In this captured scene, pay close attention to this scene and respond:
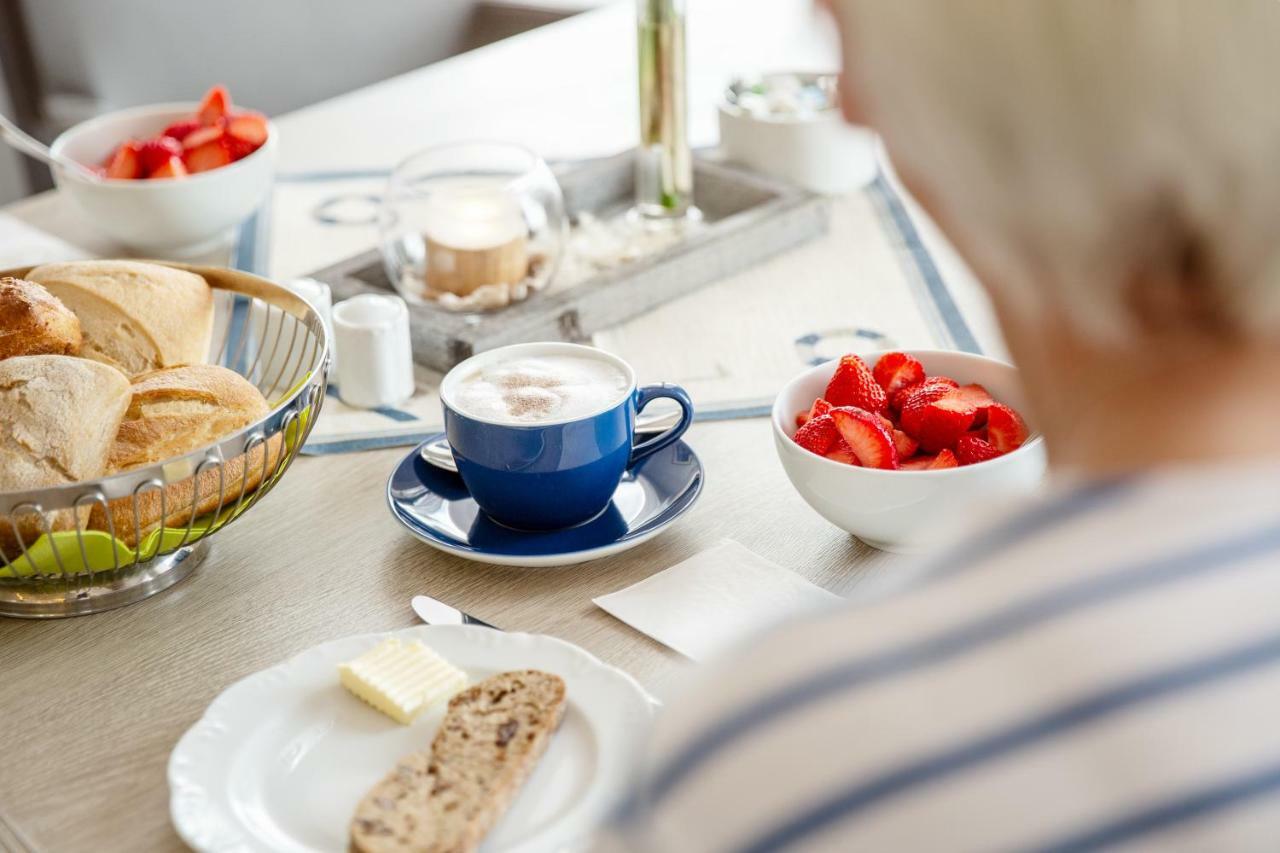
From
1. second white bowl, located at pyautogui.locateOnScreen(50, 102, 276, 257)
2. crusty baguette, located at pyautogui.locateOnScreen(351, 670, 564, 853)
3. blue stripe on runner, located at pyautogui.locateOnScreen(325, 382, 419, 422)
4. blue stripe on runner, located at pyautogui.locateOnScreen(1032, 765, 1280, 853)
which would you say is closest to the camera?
blue stripe on runner, located at pyautogui.locateOnScreen(1032, 765, 1280, 853)

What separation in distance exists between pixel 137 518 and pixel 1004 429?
61cm

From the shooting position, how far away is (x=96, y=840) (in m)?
0.78

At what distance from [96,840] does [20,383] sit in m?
0.34

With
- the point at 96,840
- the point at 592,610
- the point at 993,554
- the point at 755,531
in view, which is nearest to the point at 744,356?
the point at 755,531

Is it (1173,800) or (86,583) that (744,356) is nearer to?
(86,583)

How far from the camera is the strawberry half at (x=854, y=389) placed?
3.39ft

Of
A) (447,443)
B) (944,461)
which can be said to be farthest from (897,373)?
(447,443)

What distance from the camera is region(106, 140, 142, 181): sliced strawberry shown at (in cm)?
161

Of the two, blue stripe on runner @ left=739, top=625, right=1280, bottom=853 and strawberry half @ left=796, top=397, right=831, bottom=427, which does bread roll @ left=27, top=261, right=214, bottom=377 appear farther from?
blue stripe on runner @ left=739, top=625, right=1280, bottom=853

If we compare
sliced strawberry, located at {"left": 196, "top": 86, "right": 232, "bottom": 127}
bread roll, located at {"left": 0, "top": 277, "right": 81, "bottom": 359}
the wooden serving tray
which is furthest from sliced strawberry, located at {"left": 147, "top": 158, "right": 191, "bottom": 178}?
bread roll, located at {"left": 0, "top": 277, "right": 81, "bottom": 359}

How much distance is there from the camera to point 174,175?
1.60 m

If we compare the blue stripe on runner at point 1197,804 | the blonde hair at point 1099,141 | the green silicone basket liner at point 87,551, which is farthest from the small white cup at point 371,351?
the blue stripe on runner at point 1197,804

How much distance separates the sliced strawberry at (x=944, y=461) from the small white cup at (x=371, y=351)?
A: 537 millimetres

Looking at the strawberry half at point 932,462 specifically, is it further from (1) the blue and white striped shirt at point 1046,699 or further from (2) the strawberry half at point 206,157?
(2) the strawberry half at point 206,157
